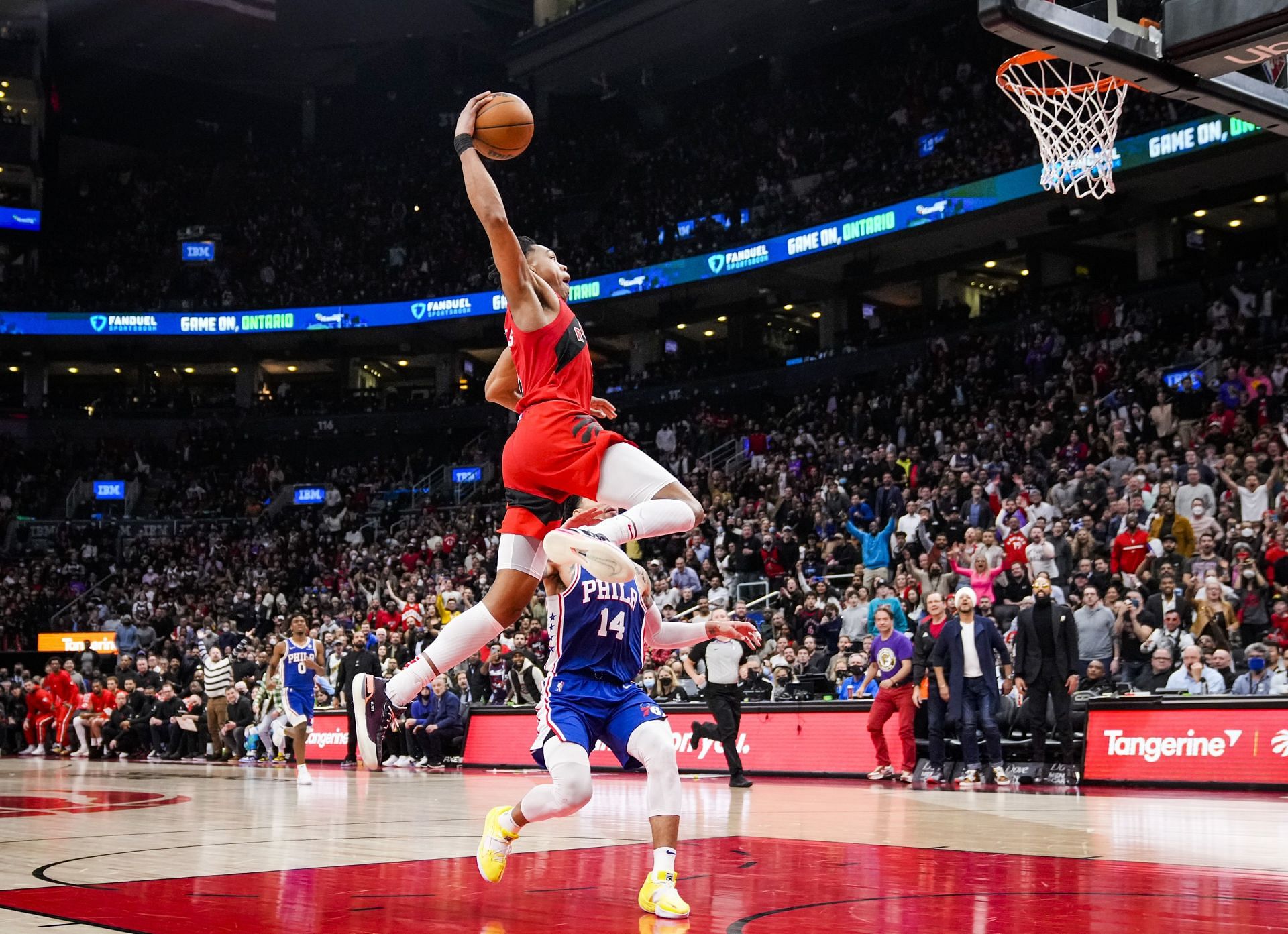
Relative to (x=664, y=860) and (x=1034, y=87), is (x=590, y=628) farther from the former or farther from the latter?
(x=1034, y=87)

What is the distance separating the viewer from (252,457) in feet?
140

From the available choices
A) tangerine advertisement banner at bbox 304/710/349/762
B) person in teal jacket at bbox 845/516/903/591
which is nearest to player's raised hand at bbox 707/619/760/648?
person in teal jacket at bbox 845/516/903/591

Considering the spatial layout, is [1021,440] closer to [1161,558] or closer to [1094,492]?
[1094,492]

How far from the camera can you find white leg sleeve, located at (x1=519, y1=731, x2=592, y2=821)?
5.31 meters

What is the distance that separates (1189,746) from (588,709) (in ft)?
29.8

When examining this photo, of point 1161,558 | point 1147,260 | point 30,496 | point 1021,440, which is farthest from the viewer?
point 30,496

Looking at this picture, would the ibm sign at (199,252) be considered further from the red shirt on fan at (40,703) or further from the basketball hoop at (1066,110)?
the basketball hoop at (1066,110)

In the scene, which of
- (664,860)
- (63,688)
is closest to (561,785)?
(664,860)

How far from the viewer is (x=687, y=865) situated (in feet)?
21.3

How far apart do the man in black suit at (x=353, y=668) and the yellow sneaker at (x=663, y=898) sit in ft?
39.4

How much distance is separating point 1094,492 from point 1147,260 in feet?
39.9

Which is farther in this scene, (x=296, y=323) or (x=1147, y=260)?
(x=296, y=323)

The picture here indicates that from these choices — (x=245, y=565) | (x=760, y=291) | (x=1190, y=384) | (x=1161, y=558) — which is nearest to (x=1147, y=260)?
(x=1190, y=384)

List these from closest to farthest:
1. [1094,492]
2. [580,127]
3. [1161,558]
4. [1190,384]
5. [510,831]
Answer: [510,831] < [1161,558] < [1094,492] < [1190,384] < [580,127]
